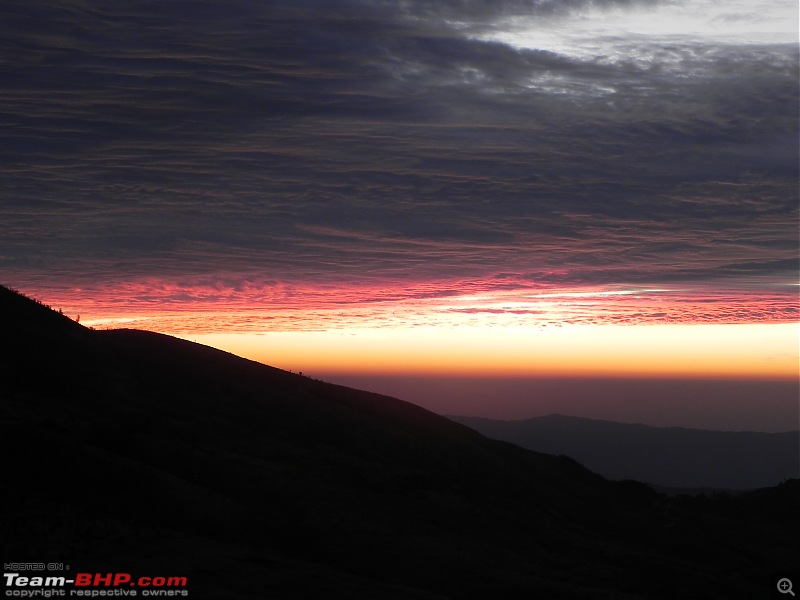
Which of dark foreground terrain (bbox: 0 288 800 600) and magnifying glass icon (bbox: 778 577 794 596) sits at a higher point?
dark foreground terrain (bbox: 0 288 800 600)

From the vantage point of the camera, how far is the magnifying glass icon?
27080 millimetres

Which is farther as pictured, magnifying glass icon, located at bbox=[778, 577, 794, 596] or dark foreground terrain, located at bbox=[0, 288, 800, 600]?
magnifying glass icon, located at bbox=[778, 577, 794, 596]

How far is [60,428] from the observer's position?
94.7 feet

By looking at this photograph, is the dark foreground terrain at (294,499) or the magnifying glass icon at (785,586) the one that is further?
the magnifying glass icon at (785,586)

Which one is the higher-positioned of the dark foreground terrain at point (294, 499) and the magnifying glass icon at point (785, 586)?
the dark foreground terrain at point (294, 499)

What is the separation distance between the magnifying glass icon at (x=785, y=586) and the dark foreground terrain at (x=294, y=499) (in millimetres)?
1690

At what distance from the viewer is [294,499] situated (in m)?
28.3

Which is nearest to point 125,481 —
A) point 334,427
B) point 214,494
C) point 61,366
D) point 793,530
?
point 214,494

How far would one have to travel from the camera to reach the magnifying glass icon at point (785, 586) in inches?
1066

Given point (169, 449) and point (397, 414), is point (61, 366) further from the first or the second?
point (397, 414)

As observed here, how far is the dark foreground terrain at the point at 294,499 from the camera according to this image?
2088 centimetres

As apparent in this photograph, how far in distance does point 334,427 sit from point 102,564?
23.5m

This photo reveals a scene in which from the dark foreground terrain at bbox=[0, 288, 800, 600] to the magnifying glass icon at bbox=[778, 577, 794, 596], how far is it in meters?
1.69

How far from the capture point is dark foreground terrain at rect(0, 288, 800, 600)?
20.9 m
